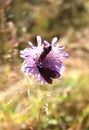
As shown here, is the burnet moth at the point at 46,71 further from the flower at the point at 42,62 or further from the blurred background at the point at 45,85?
the blurred background at the point at 45,85

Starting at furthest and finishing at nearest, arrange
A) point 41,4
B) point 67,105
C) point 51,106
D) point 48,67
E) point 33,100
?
point 41,4 → point 67,105 → point 51,106 → point 33,100 → point 48,67

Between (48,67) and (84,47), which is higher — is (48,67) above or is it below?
below

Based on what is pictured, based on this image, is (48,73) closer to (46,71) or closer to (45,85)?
(46,71)

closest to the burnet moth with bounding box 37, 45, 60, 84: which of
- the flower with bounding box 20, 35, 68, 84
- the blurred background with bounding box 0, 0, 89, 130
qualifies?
the flower with bounding box 20, 35, 68, 84

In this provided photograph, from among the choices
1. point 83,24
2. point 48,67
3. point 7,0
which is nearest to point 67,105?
point 7,0

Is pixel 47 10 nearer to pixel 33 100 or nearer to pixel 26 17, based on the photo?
pixel 26 17

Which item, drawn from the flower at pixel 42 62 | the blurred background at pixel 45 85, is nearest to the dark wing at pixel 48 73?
the flower at pixel 42 62

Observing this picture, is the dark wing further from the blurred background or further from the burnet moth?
the blurred background
